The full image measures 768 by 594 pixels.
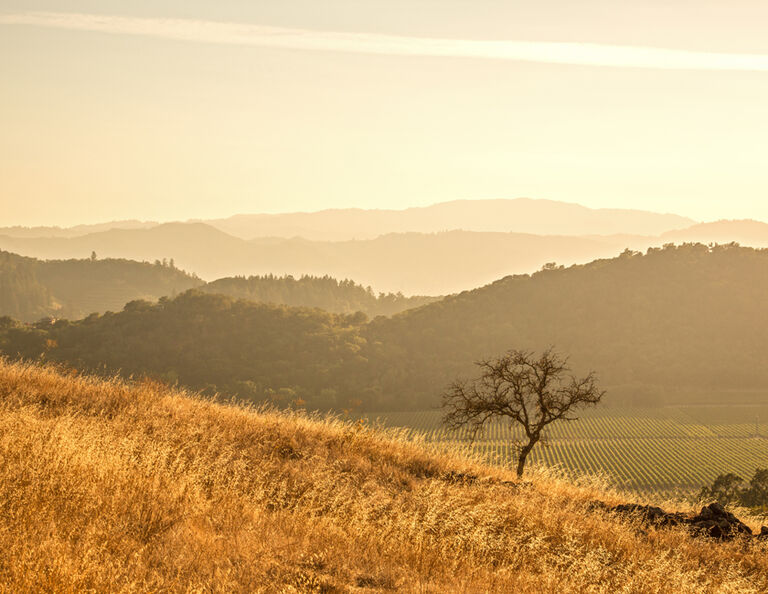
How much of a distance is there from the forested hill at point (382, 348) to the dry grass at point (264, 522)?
12192 centimetres

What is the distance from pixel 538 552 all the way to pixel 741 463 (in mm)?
111147

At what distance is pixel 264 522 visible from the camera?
22.6ft

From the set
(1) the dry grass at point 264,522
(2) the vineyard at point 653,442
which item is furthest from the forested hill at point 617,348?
(1) the dry grass at point 264,522

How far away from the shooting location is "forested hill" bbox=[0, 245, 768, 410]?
145500mm

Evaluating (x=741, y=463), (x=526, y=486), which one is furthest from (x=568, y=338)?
(x=526, y=486)

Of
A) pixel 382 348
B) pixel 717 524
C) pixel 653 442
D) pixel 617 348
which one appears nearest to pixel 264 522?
pixel 717 524

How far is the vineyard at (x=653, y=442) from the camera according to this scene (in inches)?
3622

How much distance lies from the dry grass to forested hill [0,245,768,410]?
122m

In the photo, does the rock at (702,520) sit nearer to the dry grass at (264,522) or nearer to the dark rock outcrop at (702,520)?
the dark rock outcrop at (702,520)

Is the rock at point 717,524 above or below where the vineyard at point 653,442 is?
above

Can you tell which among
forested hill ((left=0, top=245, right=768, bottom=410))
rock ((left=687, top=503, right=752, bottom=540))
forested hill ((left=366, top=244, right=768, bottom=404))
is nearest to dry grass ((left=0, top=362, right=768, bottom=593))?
rock ((left=687, top=503, right=752, bottom=540))

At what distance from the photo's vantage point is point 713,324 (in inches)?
7638

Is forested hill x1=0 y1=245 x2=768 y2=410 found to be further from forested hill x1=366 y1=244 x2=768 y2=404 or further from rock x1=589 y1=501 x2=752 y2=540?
rock x1=589 y1=501 x2=752 y2=540

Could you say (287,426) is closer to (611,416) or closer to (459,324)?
(611,416)
